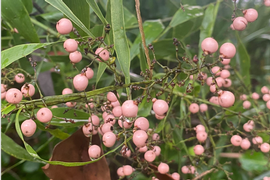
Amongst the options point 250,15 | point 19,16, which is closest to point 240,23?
point 250,15

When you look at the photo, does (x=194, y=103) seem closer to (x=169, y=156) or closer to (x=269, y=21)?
(x=169, y=156)

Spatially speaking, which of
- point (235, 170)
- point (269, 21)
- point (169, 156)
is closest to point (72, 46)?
point (169, 156)

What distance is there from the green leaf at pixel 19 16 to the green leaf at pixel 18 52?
9 cm

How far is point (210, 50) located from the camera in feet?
1.02

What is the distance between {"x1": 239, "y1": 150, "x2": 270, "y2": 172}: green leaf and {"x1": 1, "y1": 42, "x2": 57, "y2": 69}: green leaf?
24.6 inches

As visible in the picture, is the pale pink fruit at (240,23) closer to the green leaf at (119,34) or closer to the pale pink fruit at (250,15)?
the pale pink fruit at (250,15)

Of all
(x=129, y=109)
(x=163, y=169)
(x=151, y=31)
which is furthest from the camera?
(x=151, y=31)

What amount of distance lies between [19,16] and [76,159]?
33cm

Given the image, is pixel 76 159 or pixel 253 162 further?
pixel 253 162

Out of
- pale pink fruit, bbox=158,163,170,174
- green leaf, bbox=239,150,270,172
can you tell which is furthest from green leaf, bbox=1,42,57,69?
green leaf, bbox=239,150,270,172

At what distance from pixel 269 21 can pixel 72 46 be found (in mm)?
786

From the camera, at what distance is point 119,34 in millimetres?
354

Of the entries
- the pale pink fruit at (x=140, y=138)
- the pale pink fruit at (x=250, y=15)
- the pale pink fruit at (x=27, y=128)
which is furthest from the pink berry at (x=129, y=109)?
the pale pink fruit at (x=250, y=15)

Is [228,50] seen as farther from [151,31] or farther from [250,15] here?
[151,31]
